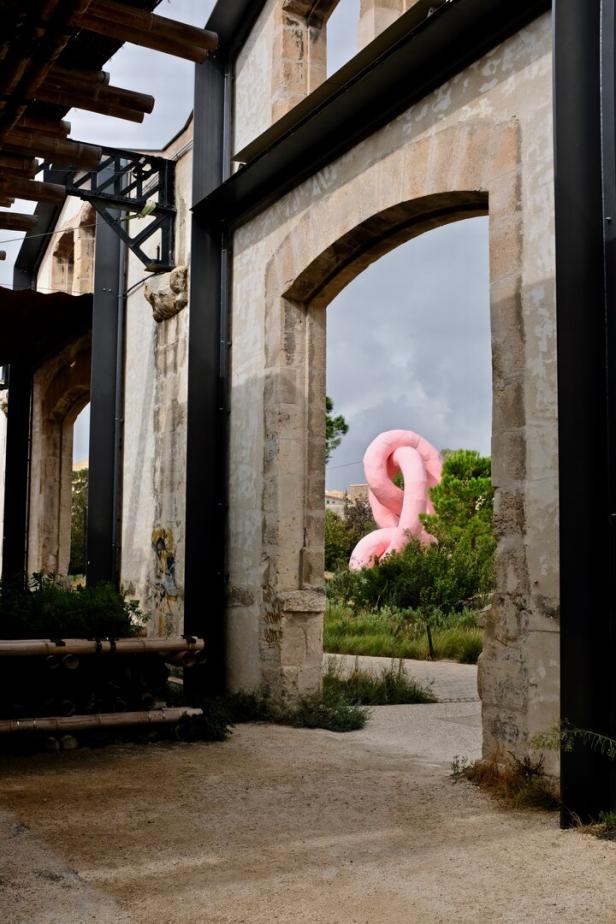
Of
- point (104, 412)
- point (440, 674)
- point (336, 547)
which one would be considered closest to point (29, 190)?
point (104, 412)

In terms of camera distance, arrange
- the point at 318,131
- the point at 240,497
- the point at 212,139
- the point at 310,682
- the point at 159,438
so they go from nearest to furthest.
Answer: the point at 318,131 < the point at 310,682 < the point at 240,497 < the point at 212,139 < the point at 159,438

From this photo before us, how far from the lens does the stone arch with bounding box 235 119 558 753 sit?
468cm

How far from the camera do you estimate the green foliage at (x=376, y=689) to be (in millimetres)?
7766

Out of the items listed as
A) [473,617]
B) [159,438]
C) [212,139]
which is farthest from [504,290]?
A: [473,617]

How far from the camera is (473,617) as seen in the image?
43.3 feet

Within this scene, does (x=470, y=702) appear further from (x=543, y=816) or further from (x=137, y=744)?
(x=543, y=816)

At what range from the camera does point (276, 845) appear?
3855mm

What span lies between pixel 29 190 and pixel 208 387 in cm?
332

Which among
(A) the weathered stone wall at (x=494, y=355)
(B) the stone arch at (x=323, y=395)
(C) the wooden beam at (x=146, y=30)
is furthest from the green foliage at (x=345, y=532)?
(C) the wooden beam at (x=146, y=30)

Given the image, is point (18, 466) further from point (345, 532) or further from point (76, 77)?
point (345, 532)

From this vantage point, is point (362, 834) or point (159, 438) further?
point (159, 438)

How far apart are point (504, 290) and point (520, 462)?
2.94 ft

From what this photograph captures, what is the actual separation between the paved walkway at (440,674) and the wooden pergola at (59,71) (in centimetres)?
543


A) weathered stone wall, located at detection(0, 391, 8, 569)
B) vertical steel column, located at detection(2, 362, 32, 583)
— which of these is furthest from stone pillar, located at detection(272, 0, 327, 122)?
weathered stone wall, located at detection(0, 391, 8, 569)
